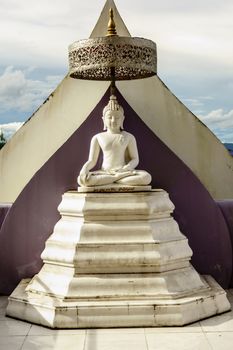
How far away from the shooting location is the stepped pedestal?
5.08 meters

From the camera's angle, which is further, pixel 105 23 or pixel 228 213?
pixel 105 23

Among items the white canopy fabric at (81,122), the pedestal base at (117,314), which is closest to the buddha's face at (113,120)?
the white canopy fabric at (81,122)

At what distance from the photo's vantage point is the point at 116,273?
540cm

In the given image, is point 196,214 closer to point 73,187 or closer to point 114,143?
point 114,143

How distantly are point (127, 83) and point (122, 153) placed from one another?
140 cm

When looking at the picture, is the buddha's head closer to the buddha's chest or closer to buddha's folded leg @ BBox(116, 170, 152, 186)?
the buddha's chest

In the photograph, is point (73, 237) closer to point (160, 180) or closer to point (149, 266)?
point (149, 266)

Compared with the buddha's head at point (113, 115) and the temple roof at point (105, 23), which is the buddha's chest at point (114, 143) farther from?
the temple roof at point (105, 23)

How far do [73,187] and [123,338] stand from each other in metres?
2.44

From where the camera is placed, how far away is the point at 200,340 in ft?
15.6

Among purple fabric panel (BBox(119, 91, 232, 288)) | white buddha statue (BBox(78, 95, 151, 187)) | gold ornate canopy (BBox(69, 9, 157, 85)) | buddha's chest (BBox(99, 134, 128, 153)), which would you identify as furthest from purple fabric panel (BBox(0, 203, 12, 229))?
gold ornate canopy (BBox(69, 9, 157, 85))

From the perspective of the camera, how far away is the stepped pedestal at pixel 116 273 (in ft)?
16.7

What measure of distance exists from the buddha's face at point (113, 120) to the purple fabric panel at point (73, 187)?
2.41ft

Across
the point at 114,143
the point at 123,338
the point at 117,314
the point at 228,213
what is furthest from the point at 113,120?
the point at 123,338
